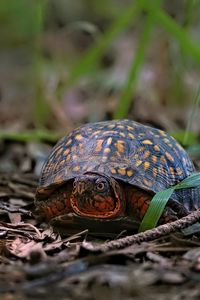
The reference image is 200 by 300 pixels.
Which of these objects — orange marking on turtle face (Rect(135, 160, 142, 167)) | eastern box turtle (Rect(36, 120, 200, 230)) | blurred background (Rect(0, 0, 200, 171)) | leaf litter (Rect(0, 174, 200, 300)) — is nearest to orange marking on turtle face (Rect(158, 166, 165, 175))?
eastern box turtle (Rect(36, 120, 200, 230))

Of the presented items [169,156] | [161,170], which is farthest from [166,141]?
[161,170]

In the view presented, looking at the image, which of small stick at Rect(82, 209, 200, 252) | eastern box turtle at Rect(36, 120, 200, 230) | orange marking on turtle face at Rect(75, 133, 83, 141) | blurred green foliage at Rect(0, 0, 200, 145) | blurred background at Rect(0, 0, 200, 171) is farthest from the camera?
blurred background at Rect(0, 0, 200, 171)

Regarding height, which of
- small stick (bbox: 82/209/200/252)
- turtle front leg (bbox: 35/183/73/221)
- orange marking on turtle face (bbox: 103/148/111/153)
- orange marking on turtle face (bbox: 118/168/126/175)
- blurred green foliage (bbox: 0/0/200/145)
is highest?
blurred green foliage (bbox: 0/0/200/145)

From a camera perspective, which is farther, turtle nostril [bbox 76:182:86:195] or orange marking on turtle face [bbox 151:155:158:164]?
orange marking on turtle face [bbox 151:155:158:164]

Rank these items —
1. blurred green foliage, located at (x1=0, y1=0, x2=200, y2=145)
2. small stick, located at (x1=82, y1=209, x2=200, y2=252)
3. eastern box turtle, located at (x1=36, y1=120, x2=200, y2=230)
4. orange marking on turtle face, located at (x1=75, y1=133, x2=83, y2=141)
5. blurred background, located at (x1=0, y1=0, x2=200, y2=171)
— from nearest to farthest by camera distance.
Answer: small stick, located at (x1=82, y1=209, x2=200, y2=252), eastern box turtle, located at (x1=36, y1=120, x2=200, y2=230), orange marking on turtle face, located at (x1=75, y1=133, x2=83, y2=141), blurred green foliage, located at (x1=0, y1=0, x2=200, y2=145), blurred background, located at (x1=0, y1=0, x2=200, y2=171)

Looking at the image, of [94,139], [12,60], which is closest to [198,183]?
[94,139]

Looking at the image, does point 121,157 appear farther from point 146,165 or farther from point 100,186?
point 100,186

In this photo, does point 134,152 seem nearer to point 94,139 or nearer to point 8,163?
point 94,139

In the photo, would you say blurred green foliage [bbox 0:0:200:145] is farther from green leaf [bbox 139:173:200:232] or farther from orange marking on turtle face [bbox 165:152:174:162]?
green leaf [bbox 139:173:200:232]
